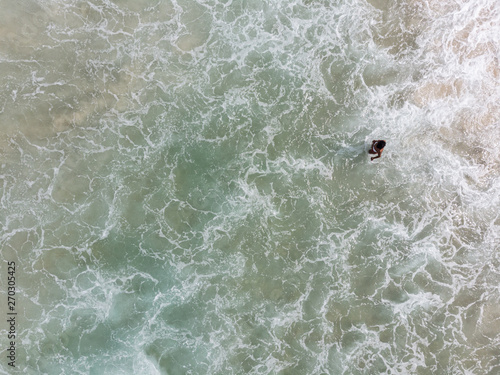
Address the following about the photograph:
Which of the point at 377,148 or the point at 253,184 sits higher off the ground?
the point at 377,148

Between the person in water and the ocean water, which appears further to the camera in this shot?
the ocean water

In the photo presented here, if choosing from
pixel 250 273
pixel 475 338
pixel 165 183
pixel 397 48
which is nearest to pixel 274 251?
pixel 250 273

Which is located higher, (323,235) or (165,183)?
(165,183)

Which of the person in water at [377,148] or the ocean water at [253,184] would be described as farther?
the ocean water at [253,184]

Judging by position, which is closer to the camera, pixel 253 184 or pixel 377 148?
pixel 377 148

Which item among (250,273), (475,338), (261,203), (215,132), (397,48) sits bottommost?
(475,338)

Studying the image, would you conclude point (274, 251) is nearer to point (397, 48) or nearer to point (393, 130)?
point (393, 130)
